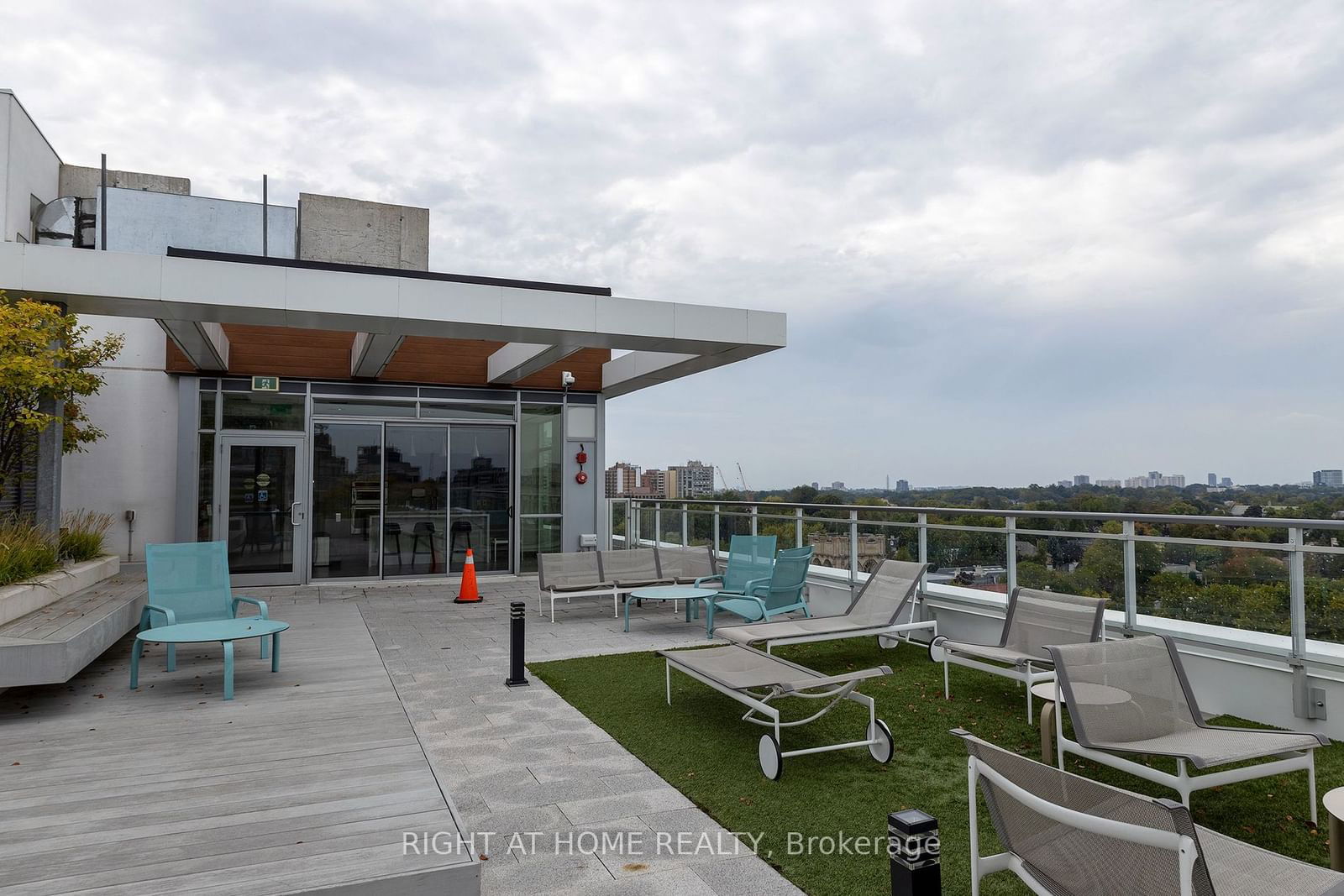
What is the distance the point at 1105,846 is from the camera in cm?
197

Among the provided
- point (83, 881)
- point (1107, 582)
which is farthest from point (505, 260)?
point (83, 881)

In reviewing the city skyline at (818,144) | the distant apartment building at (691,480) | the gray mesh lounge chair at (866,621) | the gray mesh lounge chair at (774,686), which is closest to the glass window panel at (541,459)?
the city skyline at (818,144)

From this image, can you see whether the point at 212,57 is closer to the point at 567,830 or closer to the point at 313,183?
the point at 313,183

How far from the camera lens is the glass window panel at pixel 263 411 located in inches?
464

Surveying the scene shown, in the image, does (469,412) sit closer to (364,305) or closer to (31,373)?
(364,305)

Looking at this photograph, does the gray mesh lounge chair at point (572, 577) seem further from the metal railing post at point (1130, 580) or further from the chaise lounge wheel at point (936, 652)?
the metal railing post at point (1130, 580)

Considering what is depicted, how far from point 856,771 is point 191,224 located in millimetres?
16910

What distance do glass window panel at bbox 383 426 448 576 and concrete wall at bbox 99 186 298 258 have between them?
5.99 metres

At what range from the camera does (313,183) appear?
62.2 ft

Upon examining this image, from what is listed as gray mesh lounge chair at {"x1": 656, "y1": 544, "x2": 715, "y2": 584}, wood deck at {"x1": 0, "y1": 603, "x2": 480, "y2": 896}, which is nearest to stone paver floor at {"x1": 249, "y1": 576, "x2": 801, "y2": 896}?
wood deck at {"x1": 0, "y1": 603, "x2": 480, "y2": 896}

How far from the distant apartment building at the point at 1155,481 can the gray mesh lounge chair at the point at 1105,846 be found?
6.42 meters

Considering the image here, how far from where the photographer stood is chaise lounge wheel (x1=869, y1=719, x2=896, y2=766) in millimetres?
4262

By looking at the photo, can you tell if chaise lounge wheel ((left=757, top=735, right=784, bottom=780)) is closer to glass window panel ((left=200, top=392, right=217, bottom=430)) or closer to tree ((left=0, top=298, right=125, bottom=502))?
tree ((left=0, top=298, right=125, bottom=502))

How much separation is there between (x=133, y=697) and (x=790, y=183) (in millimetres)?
12932
